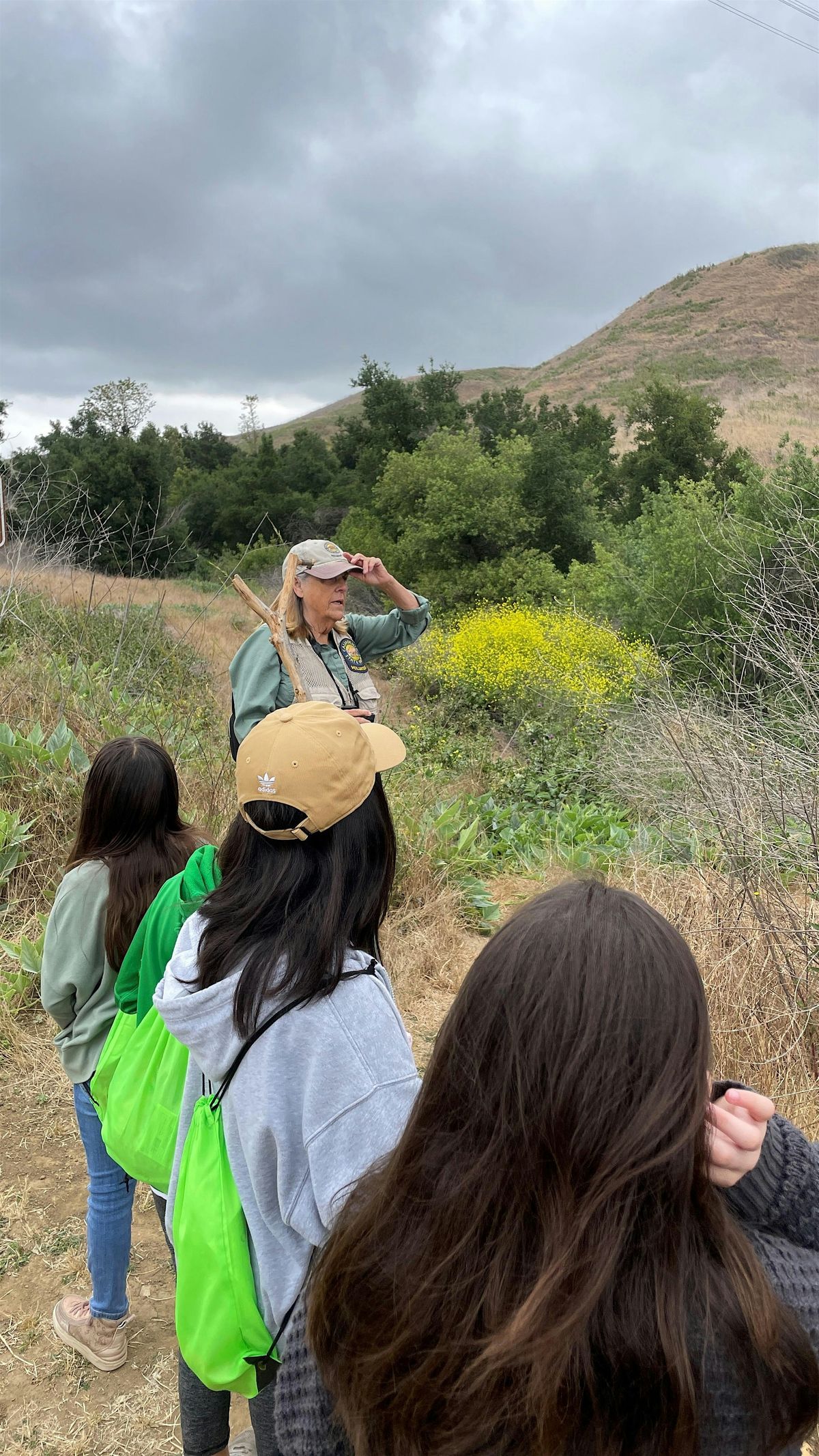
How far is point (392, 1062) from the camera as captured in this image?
117 cm

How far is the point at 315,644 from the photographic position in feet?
11.1

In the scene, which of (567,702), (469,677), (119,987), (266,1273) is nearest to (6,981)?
(119,987)

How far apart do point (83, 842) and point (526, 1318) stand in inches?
59.4

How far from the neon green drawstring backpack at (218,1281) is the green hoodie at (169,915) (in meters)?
0.41

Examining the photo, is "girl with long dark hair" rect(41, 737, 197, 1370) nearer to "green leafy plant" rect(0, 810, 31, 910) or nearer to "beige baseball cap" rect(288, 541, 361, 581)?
"beige baseball cap" rect(288, 541, 361, 581)

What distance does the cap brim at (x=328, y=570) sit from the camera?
3.25 meters

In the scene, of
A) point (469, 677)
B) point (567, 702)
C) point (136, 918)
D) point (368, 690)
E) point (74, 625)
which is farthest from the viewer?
point (469, 677)

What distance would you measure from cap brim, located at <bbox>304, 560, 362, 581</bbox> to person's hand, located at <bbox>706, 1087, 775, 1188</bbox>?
2575 millimetres

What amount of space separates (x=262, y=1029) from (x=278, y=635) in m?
2.09

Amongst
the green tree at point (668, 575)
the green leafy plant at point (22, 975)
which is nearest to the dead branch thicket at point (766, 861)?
the green leafy plant at point (22, 975)

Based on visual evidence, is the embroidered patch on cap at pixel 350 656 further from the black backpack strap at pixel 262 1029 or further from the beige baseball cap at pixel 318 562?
the black backpack strap at pixel 262 1029

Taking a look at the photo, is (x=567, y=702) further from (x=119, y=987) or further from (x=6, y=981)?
(x=119, y=987)

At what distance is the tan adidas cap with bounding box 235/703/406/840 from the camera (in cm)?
125

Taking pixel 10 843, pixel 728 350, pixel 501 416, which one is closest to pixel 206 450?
pixel 501 416
